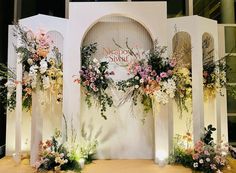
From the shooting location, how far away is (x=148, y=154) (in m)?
3.98

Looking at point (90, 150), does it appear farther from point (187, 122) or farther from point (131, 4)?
point (131, 4)

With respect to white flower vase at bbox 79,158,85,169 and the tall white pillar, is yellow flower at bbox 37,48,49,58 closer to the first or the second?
white flower vase at bbox 79,158,85,169

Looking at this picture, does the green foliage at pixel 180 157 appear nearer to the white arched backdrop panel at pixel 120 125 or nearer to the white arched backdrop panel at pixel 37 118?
the white arched backdrop panel at pixel 120 125

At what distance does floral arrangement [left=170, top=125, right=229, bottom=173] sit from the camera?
3.31m

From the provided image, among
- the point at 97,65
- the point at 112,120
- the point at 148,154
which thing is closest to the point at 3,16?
the point at 97,65

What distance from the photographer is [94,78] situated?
367 centimetres

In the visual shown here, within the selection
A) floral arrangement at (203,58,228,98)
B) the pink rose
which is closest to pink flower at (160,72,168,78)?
the pink rose

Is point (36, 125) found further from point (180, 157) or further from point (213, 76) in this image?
point (213, 76)

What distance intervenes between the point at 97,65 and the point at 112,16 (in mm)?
845

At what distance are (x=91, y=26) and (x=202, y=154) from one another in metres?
2.38

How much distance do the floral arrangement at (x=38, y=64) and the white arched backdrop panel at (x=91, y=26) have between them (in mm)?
147

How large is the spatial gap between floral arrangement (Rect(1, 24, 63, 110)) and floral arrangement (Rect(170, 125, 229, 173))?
1903mm

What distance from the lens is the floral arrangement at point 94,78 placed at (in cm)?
369

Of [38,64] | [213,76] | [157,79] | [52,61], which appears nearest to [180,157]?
[157,79]
